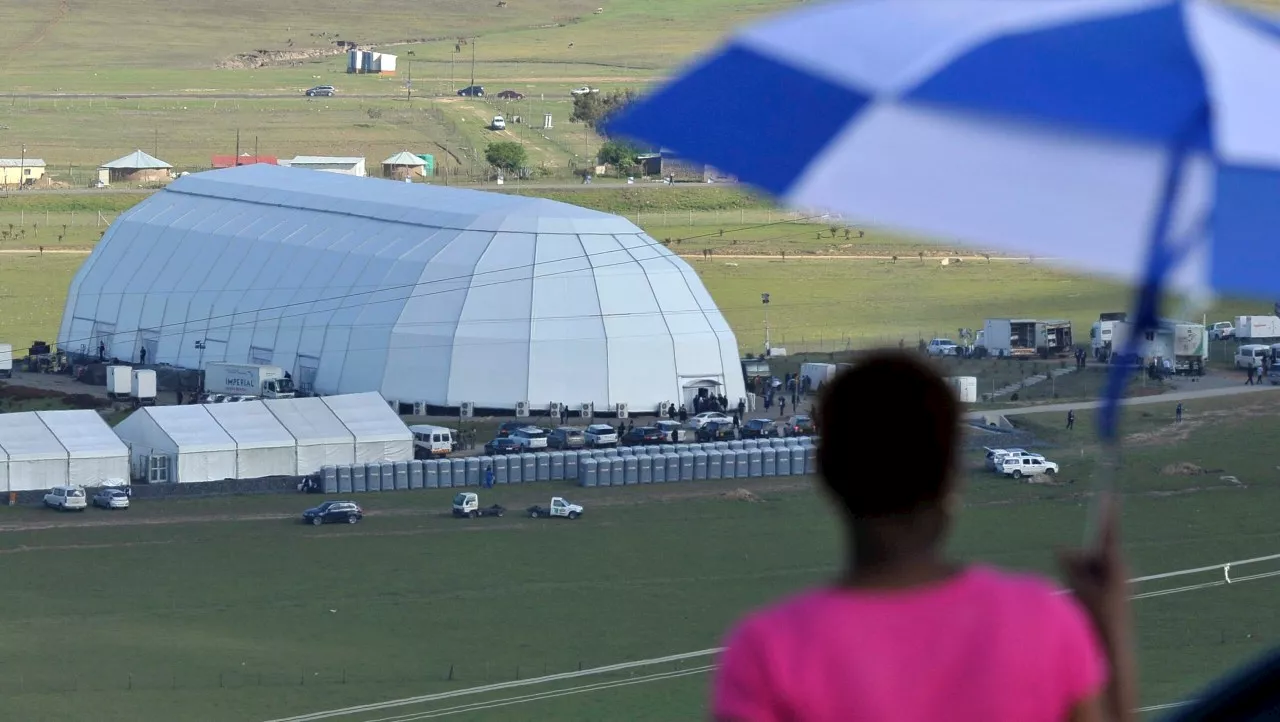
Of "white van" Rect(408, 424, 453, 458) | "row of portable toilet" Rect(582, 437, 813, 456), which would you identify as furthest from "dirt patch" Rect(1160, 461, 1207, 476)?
"white van" Rect(408, 424, 453, 458)

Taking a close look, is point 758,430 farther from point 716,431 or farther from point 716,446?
point 716,446

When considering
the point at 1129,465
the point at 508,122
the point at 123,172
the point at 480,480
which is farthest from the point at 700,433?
the point at 508,122

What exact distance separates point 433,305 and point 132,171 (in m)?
63.5

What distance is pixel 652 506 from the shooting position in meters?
36.4

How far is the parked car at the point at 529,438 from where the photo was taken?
135ft

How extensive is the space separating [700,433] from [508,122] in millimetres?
96395

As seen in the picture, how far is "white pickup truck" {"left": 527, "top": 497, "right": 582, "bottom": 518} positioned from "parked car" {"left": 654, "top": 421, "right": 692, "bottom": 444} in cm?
800

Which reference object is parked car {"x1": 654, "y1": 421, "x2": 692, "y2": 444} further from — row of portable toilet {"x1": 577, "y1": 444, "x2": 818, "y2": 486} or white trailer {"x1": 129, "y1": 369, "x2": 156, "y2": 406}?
white trailer {"x1": 129, "y1": 369, "x2": 156, "y2": 406}

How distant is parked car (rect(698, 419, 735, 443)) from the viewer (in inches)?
1703

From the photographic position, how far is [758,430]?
142 feet

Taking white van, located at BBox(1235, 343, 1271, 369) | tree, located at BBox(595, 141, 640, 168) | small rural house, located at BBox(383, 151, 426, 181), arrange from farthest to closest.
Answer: tree, located at BBox(595, 141, 640, 168) → small rural house, located at BBox(383, 151, 426, 181) → white van, located at BBox(1235, 343, 1271, 369)

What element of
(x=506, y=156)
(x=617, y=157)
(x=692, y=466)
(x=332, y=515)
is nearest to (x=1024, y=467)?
(x=692, y=466)

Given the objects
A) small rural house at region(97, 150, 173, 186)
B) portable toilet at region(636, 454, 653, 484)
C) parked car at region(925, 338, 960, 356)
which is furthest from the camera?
small rural house at region(97, 150, 173, 186)

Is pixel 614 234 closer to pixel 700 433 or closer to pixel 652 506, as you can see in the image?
pixel 700 433
